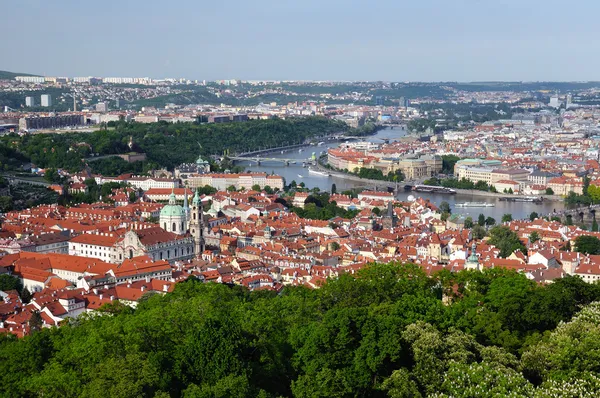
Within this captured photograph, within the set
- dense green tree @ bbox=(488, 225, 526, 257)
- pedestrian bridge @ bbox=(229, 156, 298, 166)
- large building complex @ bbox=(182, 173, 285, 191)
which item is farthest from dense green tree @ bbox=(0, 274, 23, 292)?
pedestrian bridge @ bbox=(229, 156, 298, 166)

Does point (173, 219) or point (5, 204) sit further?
point (5, 204)

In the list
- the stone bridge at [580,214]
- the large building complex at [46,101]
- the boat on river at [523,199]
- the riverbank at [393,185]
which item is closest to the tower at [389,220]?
the stone bridge at [580,214]

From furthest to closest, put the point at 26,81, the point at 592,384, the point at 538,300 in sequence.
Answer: the point at 26,81, the point at 538,300, the point at 592,384

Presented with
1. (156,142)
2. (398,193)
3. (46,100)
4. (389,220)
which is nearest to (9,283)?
(389,220)

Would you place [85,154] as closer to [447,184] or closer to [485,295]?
[447,184]

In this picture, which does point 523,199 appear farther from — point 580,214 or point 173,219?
point 173,219

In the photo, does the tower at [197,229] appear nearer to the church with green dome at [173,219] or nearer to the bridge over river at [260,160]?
the church with green dome at [173,219]

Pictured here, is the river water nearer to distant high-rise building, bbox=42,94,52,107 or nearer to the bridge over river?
the bridge over river

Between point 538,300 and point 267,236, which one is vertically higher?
point 538,300

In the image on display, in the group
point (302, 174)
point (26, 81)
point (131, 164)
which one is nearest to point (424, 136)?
point (302, 174)
